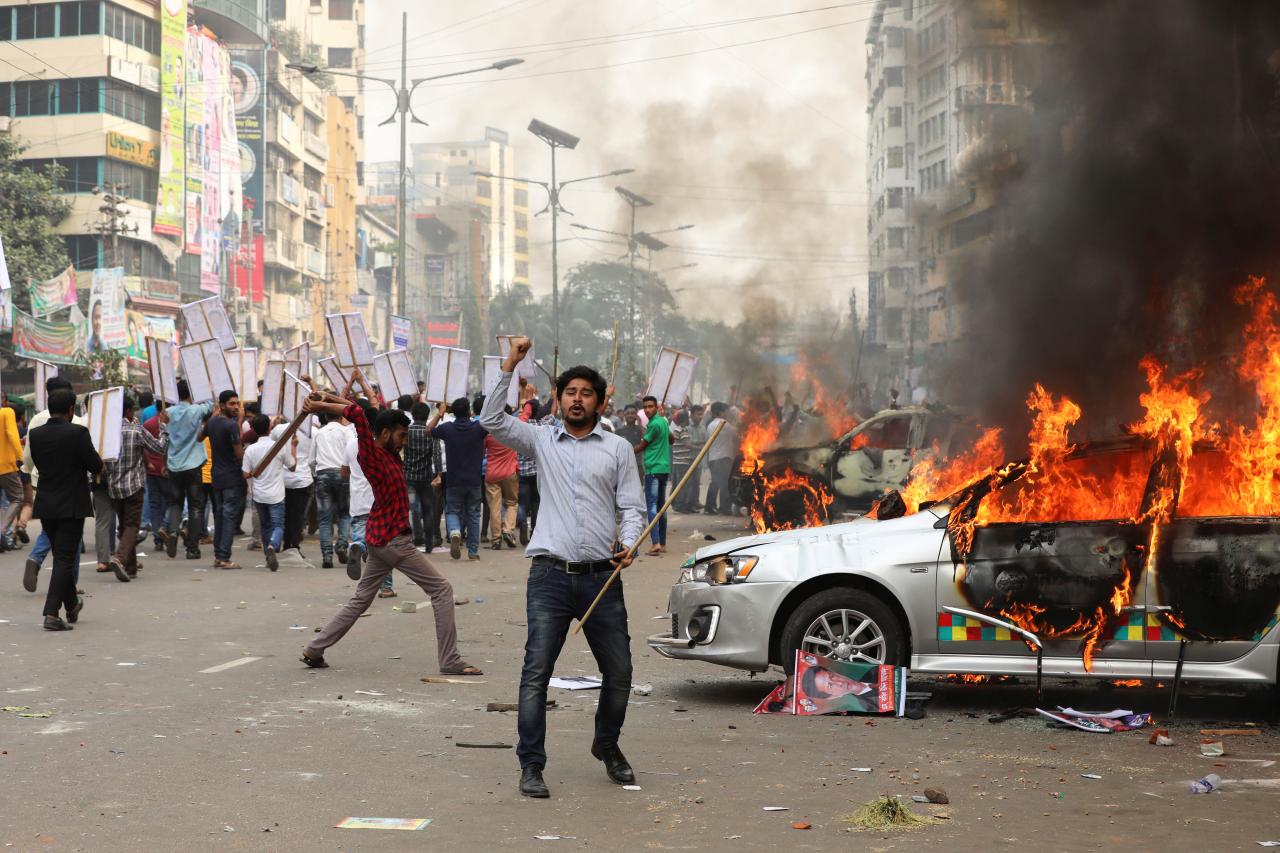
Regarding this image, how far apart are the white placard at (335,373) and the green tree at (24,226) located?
92.4 feet

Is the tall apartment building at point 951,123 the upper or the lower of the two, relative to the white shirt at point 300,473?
upper

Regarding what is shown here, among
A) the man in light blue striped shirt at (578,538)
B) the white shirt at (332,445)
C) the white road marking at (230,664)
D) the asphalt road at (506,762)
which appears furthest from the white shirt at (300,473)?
the man in light blue striped shirt at (578,538)

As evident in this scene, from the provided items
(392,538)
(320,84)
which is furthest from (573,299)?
(392,538)

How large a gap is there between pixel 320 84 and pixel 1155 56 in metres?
85.2

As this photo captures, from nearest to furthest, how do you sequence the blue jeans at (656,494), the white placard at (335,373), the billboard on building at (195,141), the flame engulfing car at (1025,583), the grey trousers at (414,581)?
the flame engulfing car at (1025,583)
the grey trousers at (414,581)
the blue jeans at (656,494)
the white placard at (335,373)
the billboard on building at (195,141)

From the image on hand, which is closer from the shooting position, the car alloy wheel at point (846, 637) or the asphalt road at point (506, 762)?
the asphalt road at point (506, 762)

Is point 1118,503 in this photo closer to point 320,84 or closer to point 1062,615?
point 1062,615

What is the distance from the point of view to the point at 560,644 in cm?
607

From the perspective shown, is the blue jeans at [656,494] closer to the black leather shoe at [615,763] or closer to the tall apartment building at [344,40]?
the black leather shoe at [615,763]

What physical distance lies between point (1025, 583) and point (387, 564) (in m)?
3.91

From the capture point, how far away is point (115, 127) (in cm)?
6016

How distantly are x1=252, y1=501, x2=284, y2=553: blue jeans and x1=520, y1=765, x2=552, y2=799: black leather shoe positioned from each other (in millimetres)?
10221

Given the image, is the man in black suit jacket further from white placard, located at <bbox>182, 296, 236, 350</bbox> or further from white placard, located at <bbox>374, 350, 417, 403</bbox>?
white placard, located at <bbox>374, 350, 417, 403</bbox>

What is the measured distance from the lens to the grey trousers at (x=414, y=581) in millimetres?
9102
